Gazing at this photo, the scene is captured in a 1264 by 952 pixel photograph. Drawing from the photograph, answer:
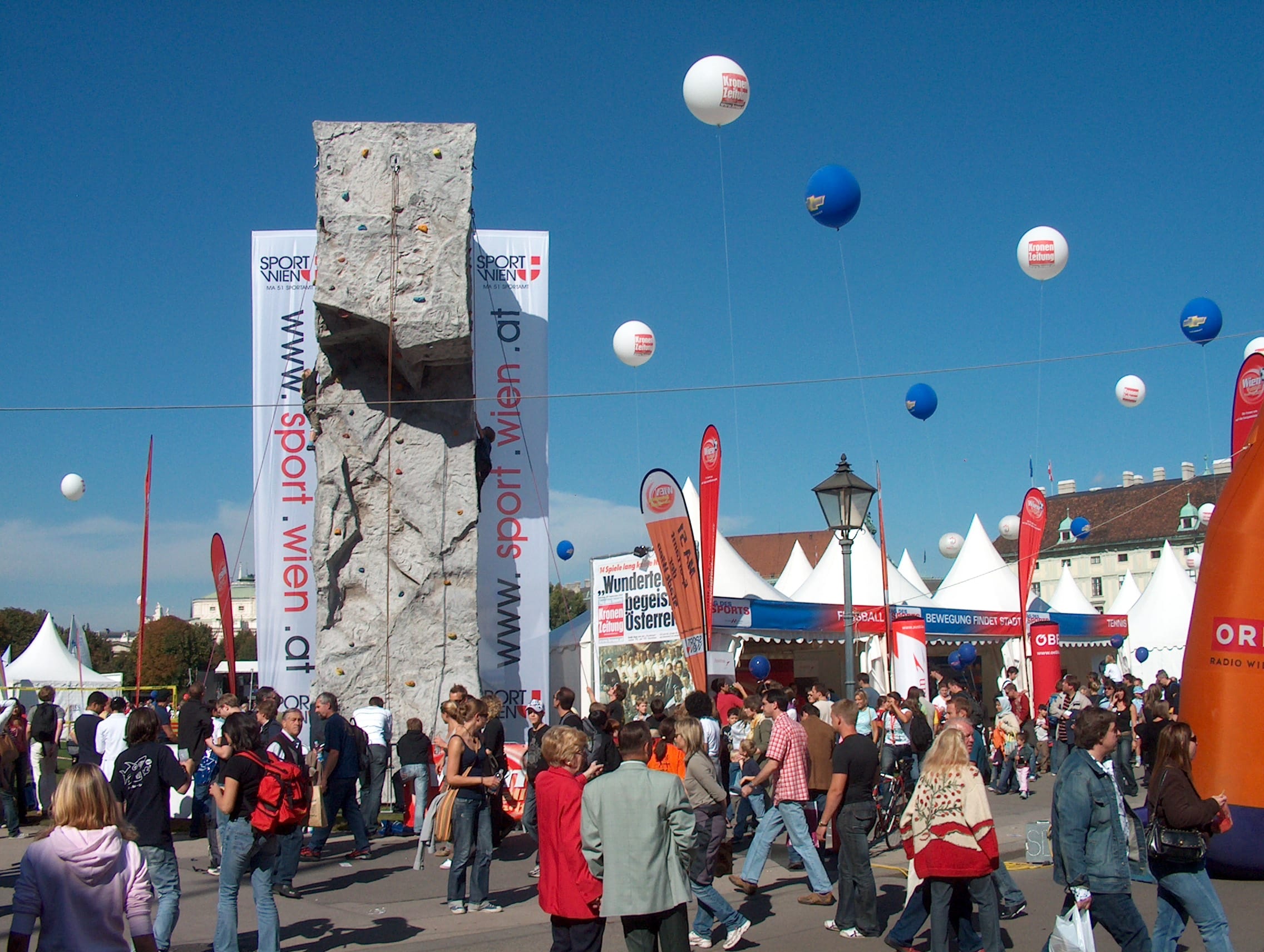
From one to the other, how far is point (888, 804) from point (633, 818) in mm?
6794

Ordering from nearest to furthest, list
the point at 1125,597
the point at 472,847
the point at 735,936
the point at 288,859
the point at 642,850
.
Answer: the point at 642,850 < the point at 735,936 < the point at 472,847 < the point at 288,859 < the point at 1125,597

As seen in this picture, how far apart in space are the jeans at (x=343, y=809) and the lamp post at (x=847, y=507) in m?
4.93

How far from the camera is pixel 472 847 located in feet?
26.9

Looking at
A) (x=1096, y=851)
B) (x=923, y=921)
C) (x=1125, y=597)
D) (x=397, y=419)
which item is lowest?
(x=923, y=921)

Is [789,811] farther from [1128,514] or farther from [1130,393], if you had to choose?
[1128,514]

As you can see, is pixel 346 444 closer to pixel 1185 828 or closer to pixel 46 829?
pixel 46 829

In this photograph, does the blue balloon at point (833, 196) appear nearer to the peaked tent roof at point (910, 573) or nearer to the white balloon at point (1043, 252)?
the white balloon at point (1043, 252)

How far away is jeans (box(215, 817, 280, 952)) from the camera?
633 centimetres

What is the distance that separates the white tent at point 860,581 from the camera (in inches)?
1056

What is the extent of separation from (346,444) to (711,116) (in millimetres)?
6073

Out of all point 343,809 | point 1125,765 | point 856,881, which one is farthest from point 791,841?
point 1125,765

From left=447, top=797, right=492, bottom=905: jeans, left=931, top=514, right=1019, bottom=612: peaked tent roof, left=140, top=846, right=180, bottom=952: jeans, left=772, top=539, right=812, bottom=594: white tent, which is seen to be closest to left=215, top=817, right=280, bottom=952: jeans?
left=140, top=846, right=180, bottom=952: jeans

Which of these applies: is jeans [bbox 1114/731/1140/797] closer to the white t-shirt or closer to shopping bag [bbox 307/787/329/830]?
the white t-shirt

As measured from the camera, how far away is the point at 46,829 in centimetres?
427
